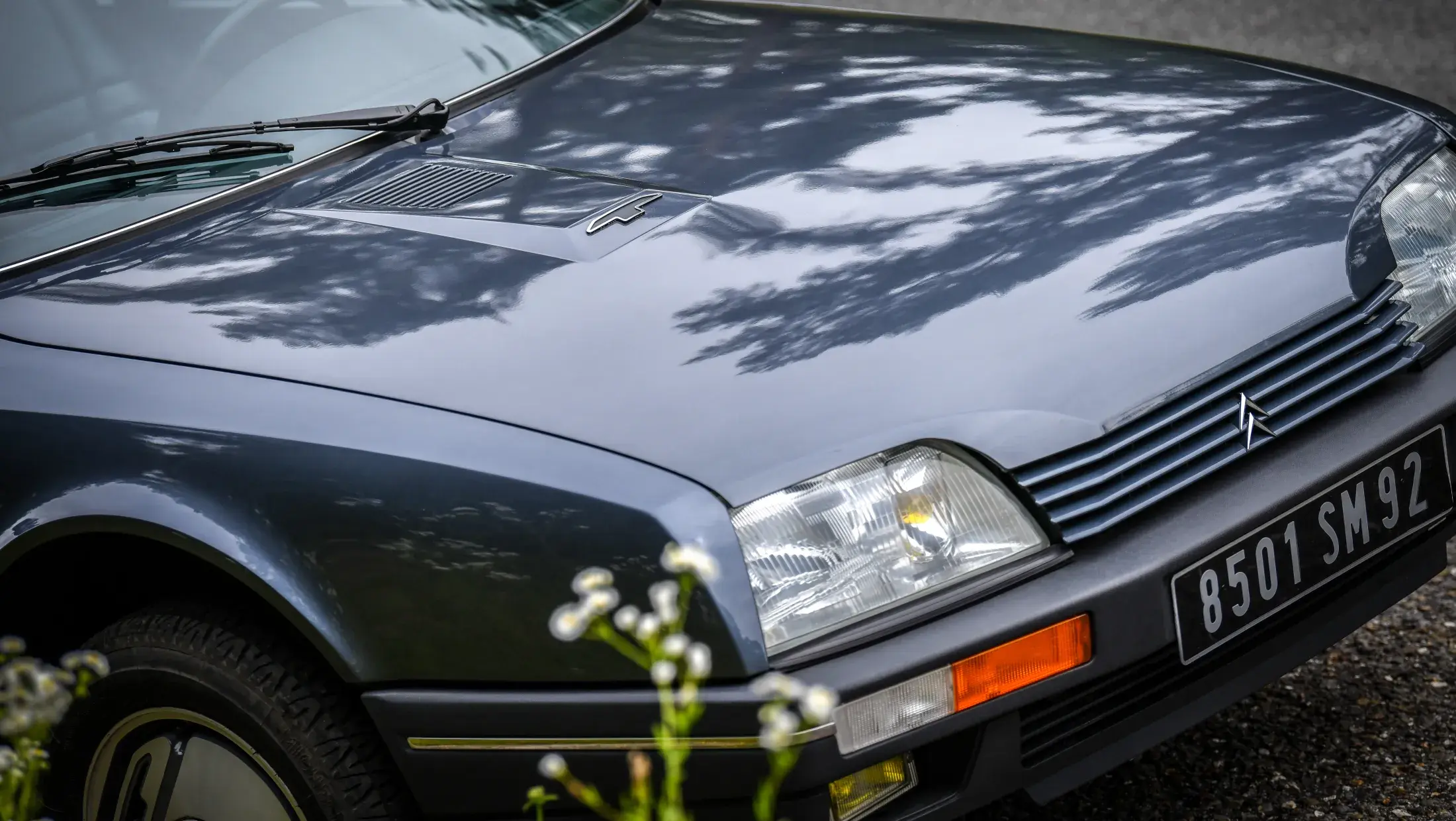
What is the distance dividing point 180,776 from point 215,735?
0.10 meters

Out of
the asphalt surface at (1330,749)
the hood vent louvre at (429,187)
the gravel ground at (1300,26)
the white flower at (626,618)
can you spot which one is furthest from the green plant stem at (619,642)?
the gravel ground at (1300,26)

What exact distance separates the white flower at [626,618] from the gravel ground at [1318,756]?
3.47ft

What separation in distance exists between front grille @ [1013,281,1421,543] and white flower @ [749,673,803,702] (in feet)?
1.31

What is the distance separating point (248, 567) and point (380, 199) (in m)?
0.69

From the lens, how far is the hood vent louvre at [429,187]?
2.27m

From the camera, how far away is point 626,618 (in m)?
1.38

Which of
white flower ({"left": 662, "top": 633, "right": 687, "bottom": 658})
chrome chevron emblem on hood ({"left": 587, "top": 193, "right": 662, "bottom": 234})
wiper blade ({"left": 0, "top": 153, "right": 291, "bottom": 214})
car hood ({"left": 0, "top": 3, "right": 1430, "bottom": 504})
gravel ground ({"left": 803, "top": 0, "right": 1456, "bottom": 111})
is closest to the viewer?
white flower ({"left": 662, "top": 633, "right": 687, "bottom": 658})

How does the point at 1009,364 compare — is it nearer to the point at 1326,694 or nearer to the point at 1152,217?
the point at 1152,217

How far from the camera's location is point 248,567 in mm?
1832

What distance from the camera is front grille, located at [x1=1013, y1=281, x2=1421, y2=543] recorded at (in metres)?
1.83

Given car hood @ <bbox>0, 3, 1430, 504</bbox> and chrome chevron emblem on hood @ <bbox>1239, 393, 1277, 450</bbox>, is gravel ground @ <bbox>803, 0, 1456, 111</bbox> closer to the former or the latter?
car hood @ <bbox>0, 3, 1430, 504</bbox>

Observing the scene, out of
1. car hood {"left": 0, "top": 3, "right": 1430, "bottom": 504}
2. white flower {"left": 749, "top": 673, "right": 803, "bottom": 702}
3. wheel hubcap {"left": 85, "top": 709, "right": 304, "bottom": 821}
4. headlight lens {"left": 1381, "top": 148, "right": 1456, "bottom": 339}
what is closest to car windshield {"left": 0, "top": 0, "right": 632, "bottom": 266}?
car hood {"left": 0, "top": 3, "right": 1430, "bottom": 504}

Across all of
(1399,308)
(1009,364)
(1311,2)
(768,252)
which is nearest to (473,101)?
(768,252)

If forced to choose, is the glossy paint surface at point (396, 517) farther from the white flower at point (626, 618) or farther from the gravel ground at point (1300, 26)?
the gravel ground at point (1300, 26)
